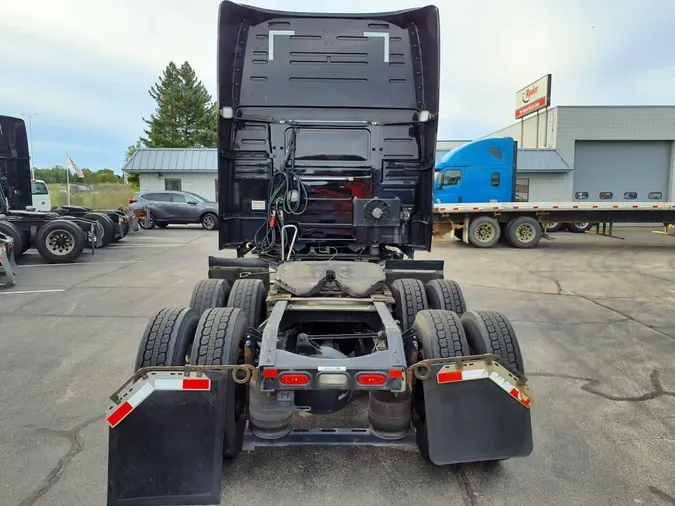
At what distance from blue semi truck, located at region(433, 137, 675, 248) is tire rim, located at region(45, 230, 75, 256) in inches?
387

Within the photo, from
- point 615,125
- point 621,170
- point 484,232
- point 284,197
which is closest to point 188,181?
point 484,232

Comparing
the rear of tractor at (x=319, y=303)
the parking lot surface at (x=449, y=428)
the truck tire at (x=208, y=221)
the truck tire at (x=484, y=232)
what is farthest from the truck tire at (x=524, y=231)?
the truck tire at (x=208, y=221)

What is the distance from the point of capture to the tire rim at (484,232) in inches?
609

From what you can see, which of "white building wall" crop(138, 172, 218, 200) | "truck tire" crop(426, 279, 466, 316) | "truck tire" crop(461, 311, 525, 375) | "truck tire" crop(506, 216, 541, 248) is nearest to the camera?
"truck tire" crop(461, 311, 525, 375)

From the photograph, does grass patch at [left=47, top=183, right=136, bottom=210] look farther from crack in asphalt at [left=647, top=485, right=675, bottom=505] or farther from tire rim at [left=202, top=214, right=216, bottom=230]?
crack in asphalt at [left=647, top=485, right=675, bottom=505]

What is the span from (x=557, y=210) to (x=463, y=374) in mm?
14156

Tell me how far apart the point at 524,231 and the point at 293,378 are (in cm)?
1431

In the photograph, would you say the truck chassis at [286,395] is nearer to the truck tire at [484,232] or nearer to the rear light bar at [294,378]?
the rear light bar at [294,378]

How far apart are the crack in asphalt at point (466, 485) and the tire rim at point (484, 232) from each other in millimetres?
13146

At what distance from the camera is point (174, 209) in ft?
68.4

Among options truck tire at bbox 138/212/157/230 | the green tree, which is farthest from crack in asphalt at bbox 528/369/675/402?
the green tree

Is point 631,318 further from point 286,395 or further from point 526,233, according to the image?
Answer: point 526,233

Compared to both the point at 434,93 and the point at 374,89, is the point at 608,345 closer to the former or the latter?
the point at 434,93

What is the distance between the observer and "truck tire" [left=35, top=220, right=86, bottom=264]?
11102 mm
